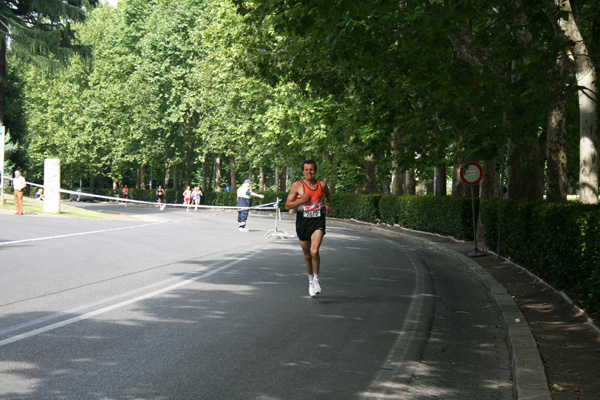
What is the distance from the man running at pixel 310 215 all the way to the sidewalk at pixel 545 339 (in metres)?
2.58

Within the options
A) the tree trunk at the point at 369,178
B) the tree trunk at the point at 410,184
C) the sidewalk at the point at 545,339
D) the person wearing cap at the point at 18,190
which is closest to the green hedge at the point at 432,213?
the tree trunk at the point at 410,184

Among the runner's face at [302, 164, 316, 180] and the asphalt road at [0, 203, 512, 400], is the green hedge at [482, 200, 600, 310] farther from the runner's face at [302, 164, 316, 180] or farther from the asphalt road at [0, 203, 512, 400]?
the runner's face at [302, 164, 316, 180]

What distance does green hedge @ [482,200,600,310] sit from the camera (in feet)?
28.2

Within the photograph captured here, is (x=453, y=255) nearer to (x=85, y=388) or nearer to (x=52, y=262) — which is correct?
(x=52, y=262)

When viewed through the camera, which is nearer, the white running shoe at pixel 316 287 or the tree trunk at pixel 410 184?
the white running shoe at pixel 316 287

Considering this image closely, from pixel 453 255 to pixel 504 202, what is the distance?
280cm

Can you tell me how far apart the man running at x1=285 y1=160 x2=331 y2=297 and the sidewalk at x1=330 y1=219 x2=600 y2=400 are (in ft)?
8.47

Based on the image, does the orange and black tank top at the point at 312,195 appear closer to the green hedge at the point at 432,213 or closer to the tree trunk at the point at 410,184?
the green hedge at the point at 432,213

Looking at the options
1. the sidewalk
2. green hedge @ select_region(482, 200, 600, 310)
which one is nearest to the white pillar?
green hedge @ select_region(482, 200, 600, 310)

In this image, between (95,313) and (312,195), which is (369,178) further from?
(95,313)

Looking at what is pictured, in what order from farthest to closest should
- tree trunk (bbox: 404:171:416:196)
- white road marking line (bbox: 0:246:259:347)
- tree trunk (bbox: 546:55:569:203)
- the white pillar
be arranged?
tree trunk (bbox: 404:171:416:196) < the white pillar < tree trunk (bbox: 546:55:569:203) < white road marking line (bbox: 0:246:259:347)

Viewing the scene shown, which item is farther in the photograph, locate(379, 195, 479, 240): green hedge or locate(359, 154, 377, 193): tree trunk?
locate(359, 154, 377, 193): tree trunk

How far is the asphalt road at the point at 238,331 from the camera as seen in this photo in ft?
18.6

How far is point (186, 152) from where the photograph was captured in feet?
207
